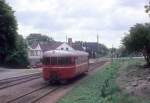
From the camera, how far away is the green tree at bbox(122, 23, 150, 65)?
56094 millimetres

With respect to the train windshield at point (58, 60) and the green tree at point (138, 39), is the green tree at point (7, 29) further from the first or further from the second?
the train windshield at point (58, 60)

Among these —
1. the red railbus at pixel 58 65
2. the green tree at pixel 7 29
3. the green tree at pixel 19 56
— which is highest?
the green tree at pixel 7 29

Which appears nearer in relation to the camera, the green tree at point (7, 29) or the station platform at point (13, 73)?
the station platform at point (13, 73)

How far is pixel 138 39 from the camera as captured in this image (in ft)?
186

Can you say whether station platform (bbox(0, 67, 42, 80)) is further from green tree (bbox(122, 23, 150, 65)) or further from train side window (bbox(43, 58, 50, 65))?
green tree (bbox(122, 23, 150, 65))

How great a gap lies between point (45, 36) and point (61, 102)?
470 ft

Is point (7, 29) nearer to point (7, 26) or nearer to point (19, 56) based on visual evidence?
point (7, 26)

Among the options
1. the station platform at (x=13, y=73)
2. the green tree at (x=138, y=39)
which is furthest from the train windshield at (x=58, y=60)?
the green tree at (x=138, y=39)

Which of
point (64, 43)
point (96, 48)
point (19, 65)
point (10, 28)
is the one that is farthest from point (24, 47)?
point (96, 48)

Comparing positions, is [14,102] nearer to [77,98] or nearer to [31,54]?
[77,98]

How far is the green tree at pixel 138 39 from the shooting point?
5609 cm

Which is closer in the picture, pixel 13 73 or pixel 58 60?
pixel 58 60

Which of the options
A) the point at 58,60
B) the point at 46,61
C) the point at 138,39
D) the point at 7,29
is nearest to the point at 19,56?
the point at 7,29

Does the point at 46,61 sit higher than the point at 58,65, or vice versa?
the point at 46,61
